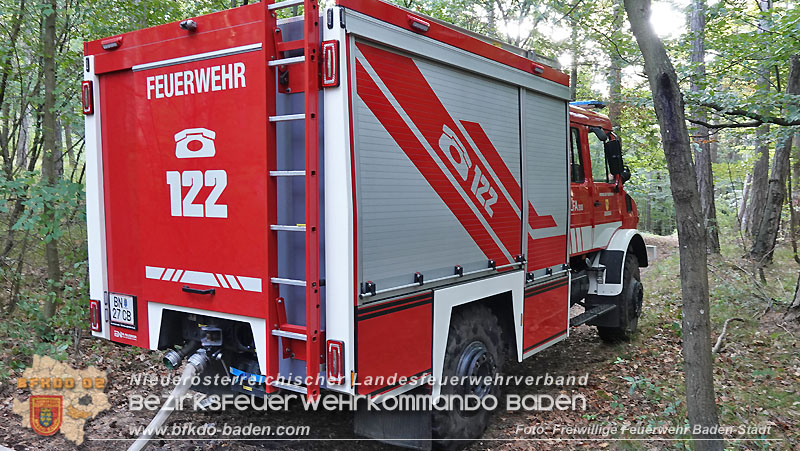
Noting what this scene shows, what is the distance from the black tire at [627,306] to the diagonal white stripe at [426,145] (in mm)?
3197

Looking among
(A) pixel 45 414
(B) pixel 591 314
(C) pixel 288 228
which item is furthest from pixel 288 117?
(B) pixel 591 314

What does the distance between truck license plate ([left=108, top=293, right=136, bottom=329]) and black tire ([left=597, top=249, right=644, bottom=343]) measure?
5878 mm

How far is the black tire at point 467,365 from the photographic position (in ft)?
14.1

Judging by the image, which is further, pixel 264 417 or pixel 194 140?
pixel 264 417

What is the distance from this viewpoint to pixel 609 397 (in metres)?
5.68

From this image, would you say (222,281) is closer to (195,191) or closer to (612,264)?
(195,191)

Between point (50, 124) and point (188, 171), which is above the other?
point (50, 124)

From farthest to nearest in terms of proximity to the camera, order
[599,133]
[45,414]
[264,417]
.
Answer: [599,133] → [264,417] → [45,414]

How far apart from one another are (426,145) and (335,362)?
168 centimetres

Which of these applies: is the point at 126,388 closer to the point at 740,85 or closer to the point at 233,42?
the point at 233,42

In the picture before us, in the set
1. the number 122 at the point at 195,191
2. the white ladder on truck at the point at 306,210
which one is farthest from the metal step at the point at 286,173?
the number 122 at the point at 195,191

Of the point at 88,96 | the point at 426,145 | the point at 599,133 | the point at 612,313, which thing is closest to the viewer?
the point at 426,145

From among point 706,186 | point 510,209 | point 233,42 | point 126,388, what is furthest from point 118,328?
point 706,186

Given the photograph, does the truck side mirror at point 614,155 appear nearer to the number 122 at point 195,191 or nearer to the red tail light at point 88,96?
the number 122 at point 195,191
